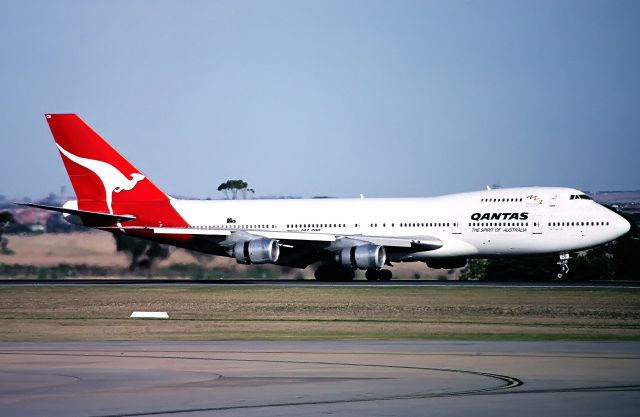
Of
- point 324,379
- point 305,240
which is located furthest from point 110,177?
point 324,379

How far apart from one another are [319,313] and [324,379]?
2225 centimetres

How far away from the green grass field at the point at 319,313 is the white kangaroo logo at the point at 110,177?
40.3 ft

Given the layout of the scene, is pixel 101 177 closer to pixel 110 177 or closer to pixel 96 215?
pixel 110 177

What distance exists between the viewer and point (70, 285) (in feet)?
198

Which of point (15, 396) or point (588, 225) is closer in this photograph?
point (15, 396)

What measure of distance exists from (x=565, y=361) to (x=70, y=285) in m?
40.6

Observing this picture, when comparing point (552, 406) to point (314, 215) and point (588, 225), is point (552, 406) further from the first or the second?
point (314, 215)

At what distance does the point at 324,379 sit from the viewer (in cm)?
2083

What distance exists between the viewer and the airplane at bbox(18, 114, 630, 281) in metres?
61.3

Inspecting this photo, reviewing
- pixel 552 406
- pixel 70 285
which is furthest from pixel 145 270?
pixel 552 406

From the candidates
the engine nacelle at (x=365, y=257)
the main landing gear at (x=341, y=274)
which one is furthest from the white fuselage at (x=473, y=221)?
the engine nacelle at (x=365, y=257)

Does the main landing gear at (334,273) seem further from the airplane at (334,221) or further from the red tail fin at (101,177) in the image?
the red tail fin at (101,177)

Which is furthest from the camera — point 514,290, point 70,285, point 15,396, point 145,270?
point 145,270

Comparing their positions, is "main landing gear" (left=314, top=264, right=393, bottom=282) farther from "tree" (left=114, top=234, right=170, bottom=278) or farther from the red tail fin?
"tree" (left=114, top=234, right=170, bottom=278)
